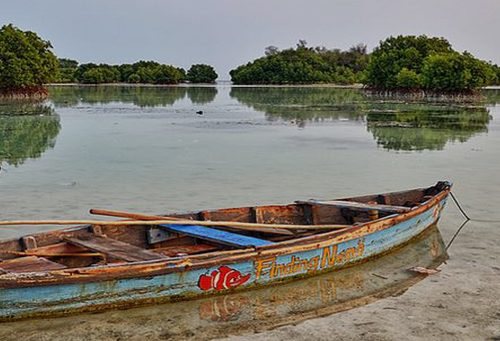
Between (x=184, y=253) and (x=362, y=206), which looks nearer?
(x=184, y=253)

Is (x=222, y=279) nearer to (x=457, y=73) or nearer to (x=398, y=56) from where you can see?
(x=457, y=73)

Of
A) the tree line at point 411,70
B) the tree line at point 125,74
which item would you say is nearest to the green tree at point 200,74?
the tree line at point 125,74

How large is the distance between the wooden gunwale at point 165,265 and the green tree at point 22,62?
122ft

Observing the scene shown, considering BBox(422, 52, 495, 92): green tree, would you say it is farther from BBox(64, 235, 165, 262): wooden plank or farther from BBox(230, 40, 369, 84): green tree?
BBox(230, 40, 369, 84): green tree

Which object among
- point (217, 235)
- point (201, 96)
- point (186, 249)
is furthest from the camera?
point (201, 96)

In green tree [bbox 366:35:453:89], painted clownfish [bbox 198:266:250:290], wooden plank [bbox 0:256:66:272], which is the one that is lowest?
painted clownfish [bbox 198:266:250:290]

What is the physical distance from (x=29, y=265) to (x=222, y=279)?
5.56ft

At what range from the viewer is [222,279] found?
580 cm

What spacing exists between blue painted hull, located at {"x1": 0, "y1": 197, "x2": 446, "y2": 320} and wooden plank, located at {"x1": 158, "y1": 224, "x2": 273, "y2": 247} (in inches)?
13.4

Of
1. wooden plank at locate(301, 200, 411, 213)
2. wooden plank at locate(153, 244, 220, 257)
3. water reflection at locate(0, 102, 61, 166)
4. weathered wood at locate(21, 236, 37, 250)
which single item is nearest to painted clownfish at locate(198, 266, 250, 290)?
wooden plank at locate(153, 244, 220, 257)

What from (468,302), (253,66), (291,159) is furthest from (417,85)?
(253,66)

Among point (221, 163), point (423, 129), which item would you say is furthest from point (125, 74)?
point (221, 163)

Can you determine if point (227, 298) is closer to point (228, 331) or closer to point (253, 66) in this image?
point (228, 331)

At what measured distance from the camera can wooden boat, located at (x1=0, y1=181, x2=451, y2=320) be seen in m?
5.14
